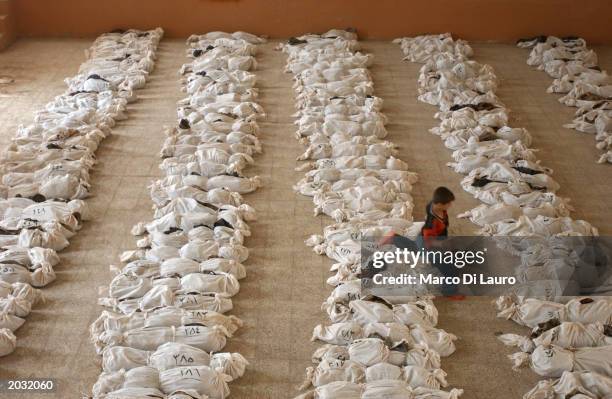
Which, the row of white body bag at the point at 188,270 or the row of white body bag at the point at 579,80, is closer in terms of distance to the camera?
the row of white body bag at the point at 188,270

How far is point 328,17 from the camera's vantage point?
12008mm

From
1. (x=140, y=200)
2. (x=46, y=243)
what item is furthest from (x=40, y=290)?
(x=140, y=200)

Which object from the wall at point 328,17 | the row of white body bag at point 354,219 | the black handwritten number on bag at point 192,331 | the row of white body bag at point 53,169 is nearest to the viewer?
the row of white body bag at point 354,219

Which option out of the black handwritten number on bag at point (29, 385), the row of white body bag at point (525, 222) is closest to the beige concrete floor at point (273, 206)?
the black handwritten number on bag at point (29, 385)

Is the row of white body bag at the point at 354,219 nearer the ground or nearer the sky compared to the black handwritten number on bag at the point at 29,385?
nearer the sky

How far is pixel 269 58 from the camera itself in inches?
447

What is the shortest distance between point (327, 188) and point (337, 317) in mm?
1989

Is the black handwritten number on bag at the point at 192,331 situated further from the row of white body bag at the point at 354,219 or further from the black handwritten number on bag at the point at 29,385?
the black handwritten number on bag at the point at 29,385

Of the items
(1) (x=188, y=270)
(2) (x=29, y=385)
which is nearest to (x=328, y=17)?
(1) (x=188, y=270)

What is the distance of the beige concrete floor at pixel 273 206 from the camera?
574cm

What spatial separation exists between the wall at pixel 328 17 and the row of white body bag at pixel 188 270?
2678 millimetres

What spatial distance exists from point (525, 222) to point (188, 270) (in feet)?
10.2

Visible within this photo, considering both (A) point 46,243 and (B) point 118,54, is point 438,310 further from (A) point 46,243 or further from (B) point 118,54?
(B) point 118,54

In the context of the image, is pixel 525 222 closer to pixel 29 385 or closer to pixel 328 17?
pixel 29 385
